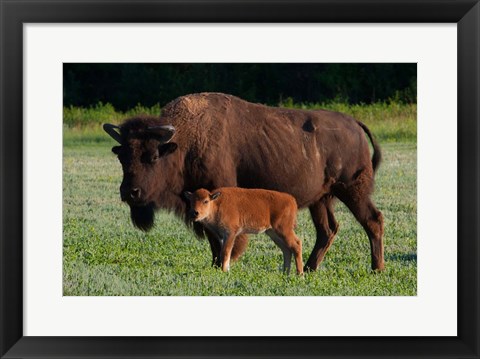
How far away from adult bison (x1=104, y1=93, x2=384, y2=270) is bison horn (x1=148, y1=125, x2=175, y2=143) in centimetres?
1

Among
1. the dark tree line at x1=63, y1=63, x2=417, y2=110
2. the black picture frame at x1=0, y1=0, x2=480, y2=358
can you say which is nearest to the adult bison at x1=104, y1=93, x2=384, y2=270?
the black picture frame at x1=0, y1=0, x2=480, y2=358

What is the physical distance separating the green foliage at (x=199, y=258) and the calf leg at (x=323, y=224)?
0.52 ft

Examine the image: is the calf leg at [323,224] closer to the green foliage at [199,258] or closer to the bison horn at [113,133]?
the green foliage at [199,258]

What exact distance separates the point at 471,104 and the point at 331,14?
4.25 feet

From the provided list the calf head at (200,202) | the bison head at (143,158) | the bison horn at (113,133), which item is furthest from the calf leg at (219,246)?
the bison horn at (113,133)

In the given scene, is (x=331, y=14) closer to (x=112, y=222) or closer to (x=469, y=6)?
(x=469, y=6)

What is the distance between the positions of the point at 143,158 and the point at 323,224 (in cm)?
247

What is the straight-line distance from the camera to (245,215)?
9.96 metres

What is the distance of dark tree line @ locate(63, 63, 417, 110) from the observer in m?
19.1

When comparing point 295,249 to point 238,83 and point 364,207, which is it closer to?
point 364,207

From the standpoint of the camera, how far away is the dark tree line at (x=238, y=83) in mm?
19094

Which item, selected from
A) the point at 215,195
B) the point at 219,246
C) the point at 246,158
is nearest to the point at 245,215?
the point at 215,195

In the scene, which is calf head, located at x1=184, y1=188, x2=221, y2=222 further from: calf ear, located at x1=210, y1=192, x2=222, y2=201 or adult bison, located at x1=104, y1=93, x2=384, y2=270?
adult bison, located at x1=104, y1=93, x2=384, y2=270

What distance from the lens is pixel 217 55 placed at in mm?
8258
